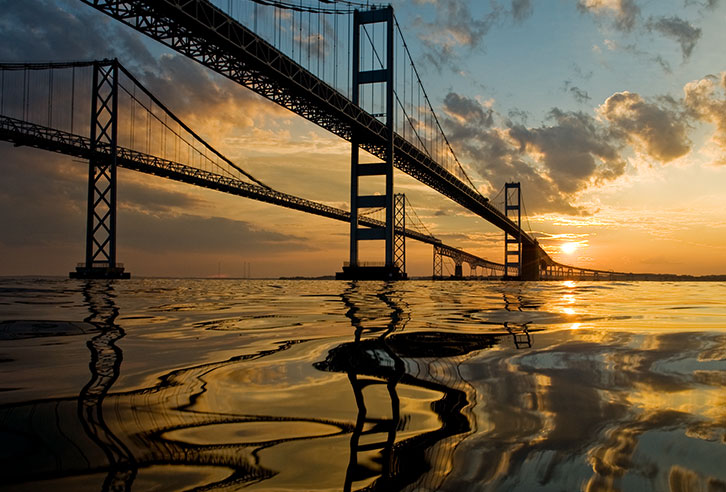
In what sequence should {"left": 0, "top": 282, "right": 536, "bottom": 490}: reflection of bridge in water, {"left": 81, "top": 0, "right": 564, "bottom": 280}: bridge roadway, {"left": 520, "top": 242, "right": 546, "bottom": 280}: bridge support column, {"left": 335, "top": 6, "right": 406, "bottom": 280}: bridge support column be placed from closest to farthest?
{"left": 0, "top": 282, "right": 536, "bottom": 490}: reflection of bridge in water < {"left": 81, "top": 0, "right": 564, "bottom": 280}: bridge roadway < {"left": 335, "top": 6, "right": 406, "bottom": 280}: bridge support column < {"left": 520, "top": 242, "right": 546, "bottom": 280}: bridge support column

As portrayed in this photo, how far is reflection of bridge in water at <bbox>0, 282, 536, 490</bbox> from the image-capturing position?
119 centimetres

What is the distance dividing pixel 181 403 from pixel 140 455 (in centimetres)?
56

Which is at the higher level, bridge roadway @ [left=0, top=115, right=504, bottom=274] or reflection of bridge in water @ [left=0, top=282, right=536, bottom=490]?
bridge roadway @ [left=0, top=115, right=504, bottom=274]

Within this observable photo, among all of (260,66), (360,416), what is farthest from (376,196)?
(360,416)

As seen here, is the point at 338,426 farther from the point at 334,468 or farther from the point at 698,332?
the point at 698,332

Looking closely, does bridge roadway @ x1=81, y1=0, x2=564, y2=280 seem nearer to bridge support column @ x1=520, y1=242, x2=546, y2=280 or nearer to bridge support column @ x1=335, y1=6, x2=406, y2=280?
bridge support column @ x1=335, y1=6, x2=406, y2=280

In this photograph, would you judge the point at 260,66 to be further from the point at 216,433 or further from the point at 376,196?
the point at 216,433

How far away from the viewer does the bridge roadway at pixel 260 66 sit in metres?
19.5

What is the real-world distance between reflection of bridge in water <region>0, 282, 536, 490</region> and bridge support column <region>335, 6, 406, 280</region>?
2944 cm

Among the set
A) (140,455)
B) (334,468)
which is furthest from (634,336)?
(140,455)

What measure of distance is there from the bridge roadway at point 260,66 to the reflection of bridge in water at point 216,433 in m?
20.0

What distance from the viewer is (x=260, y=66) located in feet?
78.4

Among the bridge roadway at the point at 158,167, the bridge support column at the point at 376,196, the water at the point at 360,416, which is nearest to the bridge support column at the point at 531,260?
the bridge roadway at the point at 158,167

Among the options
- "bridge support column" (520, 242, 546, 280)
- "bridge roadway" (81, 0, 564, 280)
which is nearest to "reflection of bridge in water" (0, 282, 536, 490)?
"bridge roadway" (81, 0, 564, 280)
